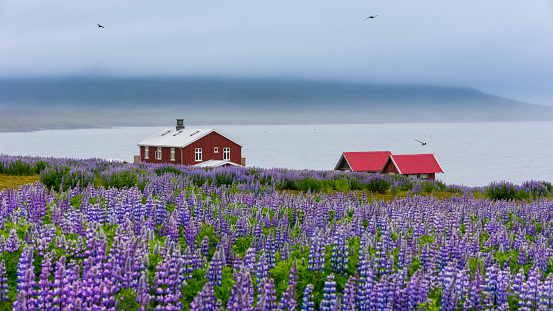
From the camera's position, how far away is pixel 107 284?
5727 mm

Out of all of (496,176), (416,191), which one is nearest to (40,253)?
(416,191)

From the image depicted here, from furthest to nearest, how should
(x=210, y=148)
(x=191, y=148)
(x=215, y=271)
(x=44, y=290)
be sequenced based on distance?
(x=210, y=148) → (x=191, y=148) → (x=215, y=271) → (x=44, y=290)

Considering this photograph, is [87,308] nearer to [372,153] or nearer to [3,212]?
[3,212]

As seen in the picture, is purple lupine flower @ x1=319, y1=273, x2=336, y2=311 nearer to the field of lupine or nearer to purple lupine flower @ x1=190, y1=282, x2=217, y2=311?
the field of lupine

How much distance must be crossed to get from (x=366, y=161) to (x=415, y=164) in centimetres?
623

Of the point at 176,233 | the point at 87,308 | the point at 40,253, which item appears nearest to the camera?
the point at 87,308

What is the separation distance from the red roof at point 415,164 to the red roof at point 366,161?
4.60 meters

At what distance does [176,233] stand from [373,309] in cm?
350

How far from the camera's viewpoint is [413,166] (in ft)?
158

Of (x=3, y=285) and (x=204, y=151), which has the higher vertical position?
(x=204, y=151)

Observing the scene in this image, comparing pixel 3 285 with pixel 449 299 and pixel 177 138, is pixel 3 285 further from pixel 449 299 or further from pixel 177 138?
pixel 177 138

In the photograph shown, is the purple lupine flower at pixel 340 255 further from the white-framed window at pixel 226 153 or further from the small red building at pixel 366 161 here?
the white-framed window at pixel 226 153

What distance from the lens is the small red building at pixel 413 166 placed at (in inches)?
1861

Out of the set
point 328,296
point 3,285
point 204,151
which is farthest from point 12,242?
point 204,151
